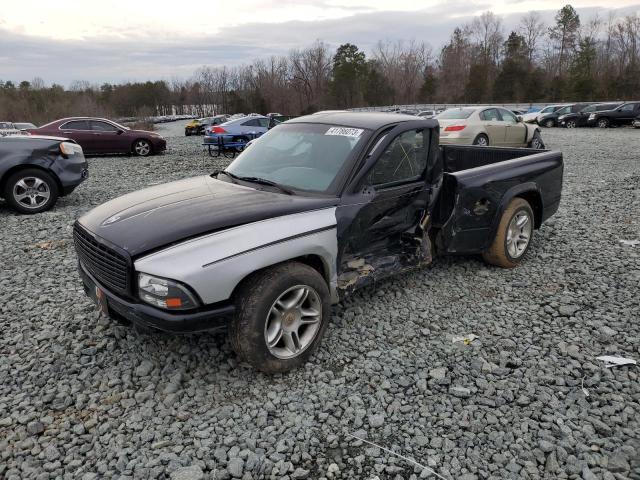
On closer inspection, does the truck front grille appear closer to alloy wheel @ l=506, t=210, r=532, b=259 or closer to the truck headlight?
the truck headlight

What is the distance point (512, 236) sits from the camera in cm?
521

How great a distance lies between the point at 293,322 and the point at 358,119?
1.94m

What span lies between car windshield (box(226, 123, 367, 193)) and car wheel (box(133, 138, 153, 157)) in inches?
554

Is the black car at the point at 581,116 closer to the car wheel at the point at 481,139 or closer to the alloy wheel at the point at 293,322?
the car wheel at the point at 481,139

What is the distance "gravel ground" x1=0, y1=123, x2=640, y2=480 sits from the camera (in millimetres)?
2584

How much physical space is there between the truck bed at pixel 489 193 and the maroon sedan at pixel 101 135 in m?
14.3

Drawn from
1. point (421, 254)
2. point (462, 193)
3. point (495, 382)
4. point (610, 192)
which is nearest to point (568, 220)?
point (610, 192)

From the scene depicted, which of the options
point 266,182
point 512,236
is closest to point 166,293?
point 266,182

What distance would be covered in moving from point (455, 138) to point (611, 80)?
1834 inches

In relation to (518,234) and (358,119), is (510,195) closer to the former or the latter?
(518,234)

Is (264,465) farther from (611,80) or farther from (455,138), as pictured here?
(611,80)

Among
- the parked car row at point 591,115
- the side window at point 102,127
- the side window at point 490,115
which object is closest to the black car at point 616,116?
the parked car row at point 591,115

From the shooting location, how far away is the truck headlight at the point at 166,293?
9.20ft

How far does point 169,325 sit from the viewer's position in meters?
2.84
